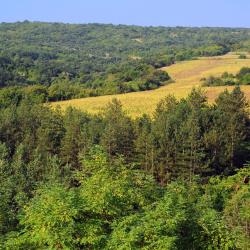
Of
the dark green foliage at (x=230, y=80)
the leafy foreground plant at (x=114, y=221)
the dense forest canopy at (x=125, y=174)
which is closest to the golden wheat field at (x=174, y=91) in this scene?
the dark green foliage at (x=230, y=80)

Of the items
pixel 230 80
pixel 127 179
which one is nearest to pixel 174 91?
pixel 230 80

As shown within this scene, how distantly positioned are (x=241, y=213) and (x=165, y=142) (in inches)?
1151

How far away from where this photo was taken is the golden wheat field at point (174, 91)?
354 feet

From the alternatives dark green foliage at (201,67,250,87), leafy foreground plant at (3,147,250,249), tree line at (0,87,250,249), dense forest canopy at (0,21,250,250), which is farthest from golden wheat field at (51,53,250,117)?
leafy foreground plant at (3,147,250,249)

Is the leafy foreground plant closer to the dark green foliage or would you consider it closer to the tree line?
the tree line

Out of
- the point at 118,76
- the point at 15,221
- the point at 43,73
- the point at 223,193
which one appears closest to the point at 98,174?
the point at 15,221

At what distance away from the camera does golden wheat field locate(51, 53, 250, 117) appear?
107750 mm

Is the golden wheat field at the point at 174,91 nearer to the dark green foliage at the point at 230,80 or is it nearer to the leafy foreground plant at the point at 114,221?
the dark green foliage at the point at 230,80

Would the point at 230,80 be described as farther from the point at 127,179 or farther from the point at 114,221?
the point at 114,221

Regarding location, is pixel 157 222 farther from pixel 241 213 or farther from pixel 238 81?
pixel 238 81

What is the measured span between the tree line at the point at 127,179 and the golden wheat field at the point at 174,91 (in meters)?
27.9

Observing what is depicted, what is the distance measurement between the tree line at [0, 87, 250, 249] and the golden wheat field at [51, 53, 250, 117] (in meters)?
27.9

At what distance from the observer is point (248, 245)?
2638 cm

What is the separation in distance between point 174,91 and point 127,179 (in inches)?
3790
